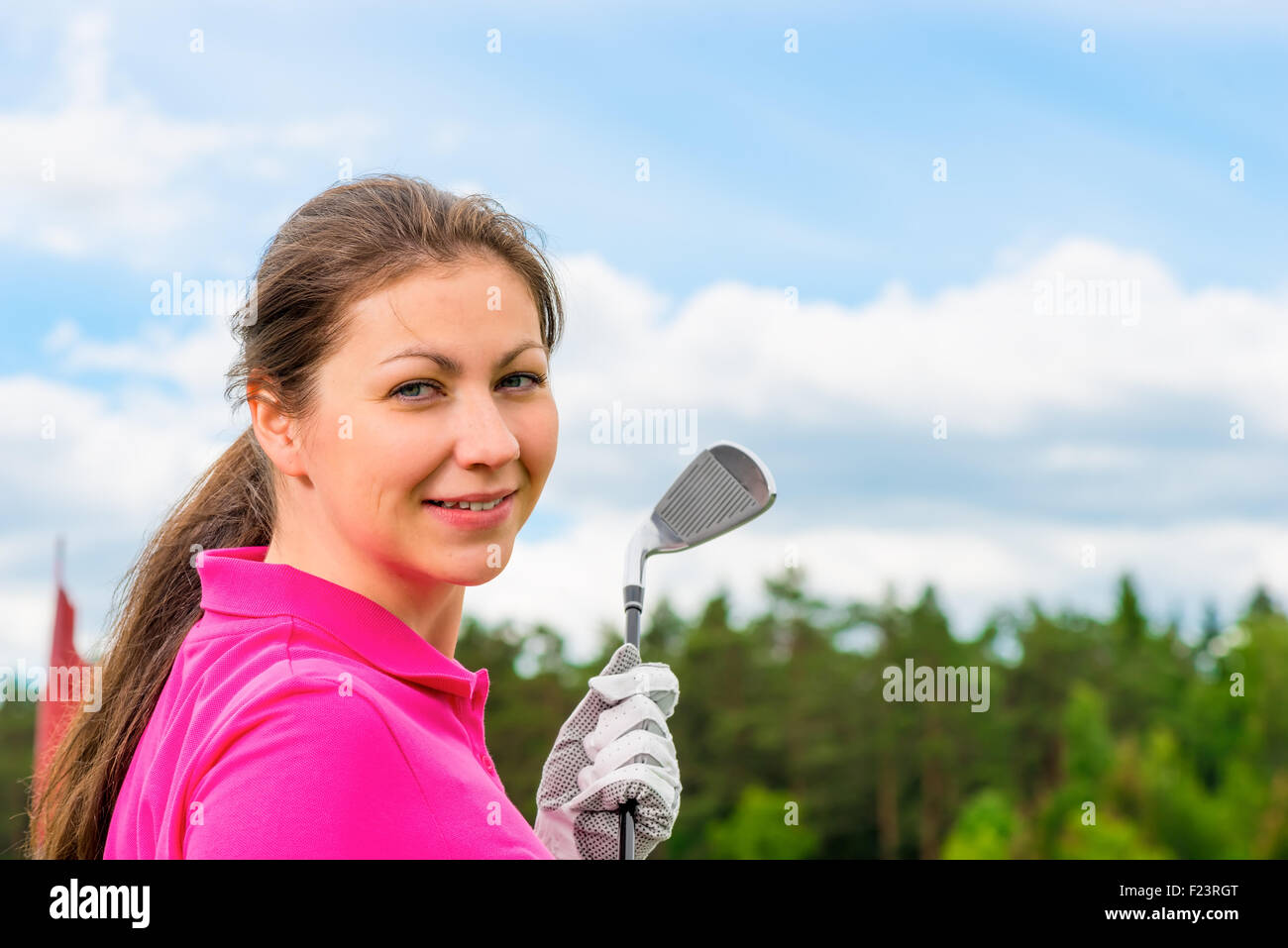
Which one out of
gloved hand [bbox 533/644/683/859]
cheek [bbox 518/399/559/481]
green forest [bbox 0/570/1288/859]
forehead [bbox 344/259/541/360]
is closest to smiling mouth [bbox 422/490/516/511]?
cheek [bbox 518/399/559/481]

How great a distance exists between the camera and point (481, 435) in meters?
2.21

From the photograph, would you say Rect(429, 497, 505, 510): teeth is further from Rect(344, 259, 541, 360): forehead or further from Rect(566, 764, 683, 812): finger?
Rect(566, 764, 683, 812): finger

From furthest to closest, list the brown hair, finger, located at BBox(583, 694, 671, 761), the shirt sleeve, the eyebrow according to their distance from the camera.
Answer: finger, located at BBox(583, 694, 671, 761)
the brown hair
the eyebrow
the shirt sleeve

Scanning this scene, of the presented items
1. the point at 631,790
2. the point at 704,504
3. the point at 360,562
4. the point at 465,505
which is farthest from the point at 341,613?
the point at 704,504

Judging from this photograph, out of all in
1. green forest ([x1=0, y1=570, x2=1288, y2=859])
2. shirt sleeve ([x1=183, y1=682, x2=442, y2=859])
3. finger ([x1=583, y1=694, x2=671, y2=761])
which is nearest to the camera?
shirt sleeve ([x1=183, y1=682, x2=442, y2=859])

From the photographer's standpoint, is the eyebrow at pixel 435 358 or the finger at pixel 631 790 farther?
the finger at pixel 631 790

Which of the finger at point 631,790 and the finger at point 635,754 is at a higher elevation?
the finger at point 635,754

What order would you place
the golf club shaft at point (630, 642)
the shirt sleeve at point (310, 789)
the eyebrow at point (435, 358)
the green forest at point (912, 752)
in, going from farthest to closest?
the green forest at point (912, 752)
the golf club shaft at point (630, 642)
the eyebrow at point (435, 358)
the shirt sleeve at point (310, 789)

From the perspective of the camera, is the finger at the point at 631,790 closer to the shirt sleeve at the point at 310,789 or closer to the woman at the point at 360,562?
the woman at the point at 360,562

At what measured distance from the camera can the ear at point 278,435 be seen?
2.33 metres

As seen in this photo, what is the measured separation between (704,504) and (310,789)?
189 centimetres

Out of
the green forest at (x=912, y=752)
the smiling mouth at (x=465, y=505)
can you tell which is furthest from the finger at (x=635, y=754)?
the green forest at (x=912, y=752)

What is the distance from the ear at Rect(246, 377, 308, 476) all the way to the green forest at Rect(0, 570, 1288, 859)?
4379cm

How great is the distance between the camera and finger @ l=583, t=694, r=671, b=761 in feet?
10.1
